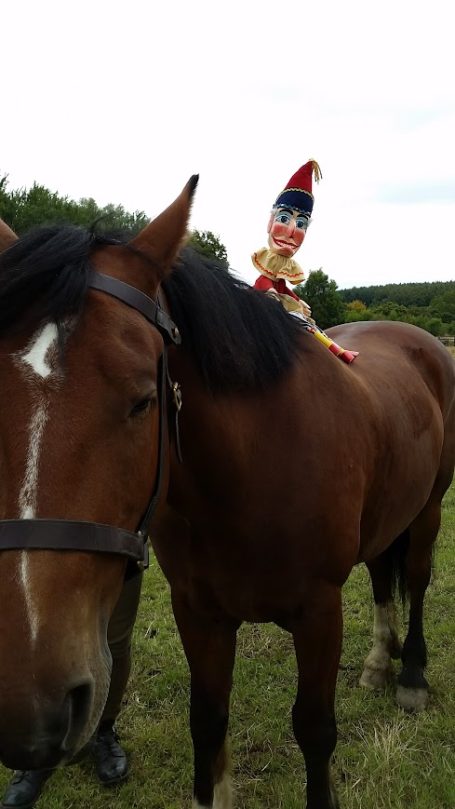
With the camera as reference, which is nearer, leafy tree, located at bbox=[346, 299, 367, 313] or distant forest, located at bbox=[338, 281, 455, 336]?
distant forest, located at bbox=[338, 281, 455, 336]

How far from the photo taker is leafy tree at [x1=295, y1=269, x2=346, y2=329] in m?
26.8

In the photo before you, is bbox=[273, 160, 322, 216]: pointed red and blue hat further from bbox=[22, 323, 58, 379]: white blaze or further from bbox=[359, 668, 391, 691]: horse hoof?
bbox=[359, 668, 391, 691]: horse hoof

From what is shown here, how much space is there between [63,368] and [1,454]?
0.72 feet

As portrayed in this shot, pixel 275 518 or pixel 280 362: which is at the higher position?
pixel 280 362

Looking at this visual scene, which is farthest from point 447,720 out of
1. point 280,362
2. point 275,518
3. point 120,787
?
point 280,362

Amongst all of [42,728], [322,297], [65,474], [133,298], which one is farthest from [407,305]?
[42,728]

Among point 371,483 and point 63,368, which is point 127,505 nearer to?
point 63,368

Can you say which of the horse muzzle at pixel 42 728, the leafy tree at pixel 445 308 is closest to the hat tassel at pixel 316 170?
the horse muzzle at pixel 42 728

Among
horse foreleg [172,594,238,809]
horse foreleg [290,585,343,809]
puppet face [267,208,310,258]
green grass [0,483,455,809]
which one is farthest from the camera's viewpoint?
puppet face [267,208,310,258]

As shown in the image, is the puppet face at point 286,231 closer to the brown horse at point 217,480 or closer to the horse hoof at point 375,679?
the brown horse at point 217,480

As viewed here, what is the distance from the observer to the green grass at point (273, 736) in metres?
2.58

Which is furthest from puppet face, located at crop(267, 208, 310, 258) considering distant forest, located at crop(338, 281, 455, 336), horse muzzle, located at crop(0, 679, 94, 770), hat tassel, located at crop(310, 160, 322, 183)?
distant forest, located at crop(338, 281, 455, 336)

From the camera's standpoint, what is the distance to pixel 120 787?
266cm

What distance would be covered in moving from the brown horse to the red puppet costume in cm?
58
